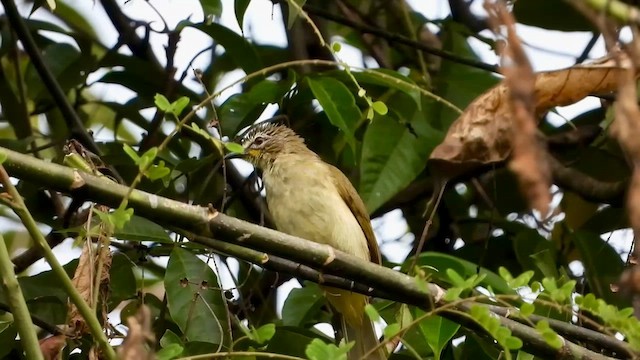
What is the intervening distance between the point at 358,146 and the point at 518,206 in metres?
0.88

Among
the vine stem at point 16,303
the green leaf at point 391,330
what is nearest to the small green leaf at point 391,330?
the green leaf at point 391,330

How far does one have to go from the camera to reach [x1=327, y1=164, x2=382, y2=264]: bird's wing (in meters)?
4.60

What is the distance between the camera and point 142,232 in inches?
135

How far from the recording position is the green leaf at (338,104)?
3.65 m

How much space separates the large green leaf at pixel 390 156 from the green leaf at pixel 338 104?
0.47m

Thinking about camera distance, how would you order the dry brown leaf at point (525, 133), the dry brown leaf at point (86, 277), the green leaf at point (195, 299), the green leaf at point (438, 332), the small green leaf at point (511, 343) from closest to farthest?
the dry brown leaf at point (525, 133), the small green leaf at point (511, 343), the dry brown leaf at point (86, 277), the green leaf at point (438, 332), the green leaf at point (195, 299)

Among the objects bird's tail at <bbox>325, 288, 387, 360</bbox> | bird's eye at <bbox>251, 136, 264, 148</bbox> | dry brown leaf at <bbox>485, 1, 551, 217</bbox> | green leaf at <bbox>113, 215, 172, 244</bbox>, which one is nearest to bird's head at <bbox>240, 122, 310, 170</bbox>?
bird's eye at <bbox>251, 136, 264, 148</bbox>

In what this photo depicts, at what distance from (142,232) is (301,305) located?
0.79 metres

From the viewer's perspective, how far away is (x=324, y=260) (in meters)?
2.53

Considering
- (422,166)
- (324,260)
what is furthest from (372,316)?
(422,166)

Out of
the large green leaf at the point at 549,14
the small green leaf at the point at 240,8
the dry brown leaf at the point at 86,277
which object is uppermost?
the small green leaf at the point at 240,8

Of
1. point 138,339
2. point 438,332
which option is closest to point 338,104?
point 438,332

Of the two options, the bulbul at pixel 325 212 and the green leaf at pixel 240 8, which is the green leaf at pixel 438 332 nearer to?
the green leaf at pixel 240 8

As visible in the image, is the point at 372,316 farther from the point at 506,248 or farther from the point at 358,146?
the point at 506,248
